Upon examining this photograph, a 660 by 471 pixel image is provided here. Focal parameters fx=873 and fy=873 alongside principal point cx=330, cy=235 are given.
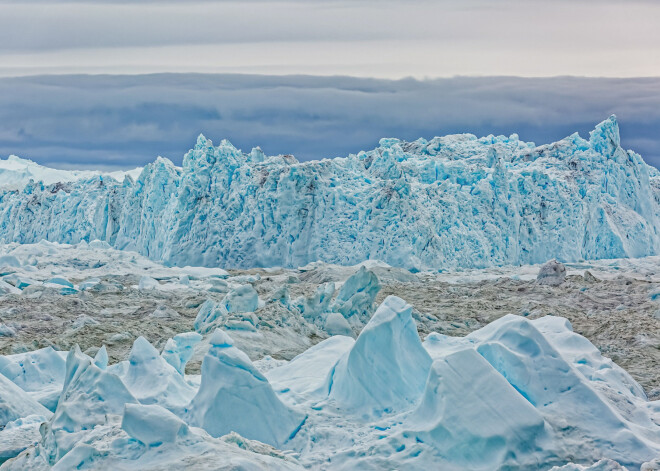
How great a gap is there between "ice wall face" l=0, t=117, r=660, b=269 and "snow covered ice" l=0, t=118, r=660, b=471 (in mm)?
94

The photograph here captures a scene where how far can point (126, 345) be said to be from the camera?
50.0 feet

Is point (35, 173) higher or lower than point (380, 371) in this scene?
lower

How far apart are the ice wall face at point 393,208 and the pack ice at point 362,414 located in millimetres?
21559

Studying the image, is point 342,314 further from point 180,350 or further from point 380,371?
point 380,371

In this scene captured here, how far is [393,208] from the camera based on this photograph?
31.0 metres

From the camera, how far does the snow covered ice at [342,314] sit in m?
7.39

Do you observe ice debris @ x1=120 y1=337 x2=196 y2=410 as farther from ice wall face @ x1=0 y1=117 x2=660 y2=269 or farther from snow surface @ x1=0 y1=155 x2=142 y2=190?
snow surface @ x1=0 y1=155 x2=142 y2=190

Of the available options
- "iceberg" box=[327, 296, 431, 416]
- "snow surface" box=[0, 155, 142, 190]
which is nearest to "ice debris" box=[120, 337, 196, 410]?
"iceberg" box=[327, 296, 431, 416]

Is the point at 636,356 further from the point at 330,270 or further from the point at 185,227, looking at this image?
the point at 185,227

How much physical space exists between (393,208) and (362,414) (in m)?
22.9

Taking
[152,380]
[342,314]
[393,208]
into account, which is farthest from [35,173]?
[152,380]

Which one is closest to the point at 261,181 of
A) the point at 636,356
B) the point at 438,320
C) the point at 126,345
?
the point at 438,320

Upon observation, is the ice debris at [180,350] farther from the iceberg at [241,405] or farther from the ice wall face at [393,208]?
the ice wall face at [393,208]

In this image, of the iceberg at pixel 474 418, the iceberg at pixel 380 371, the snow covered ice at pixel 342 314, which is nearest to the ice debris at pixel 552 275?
the snow covered ice at pixel 342 314
